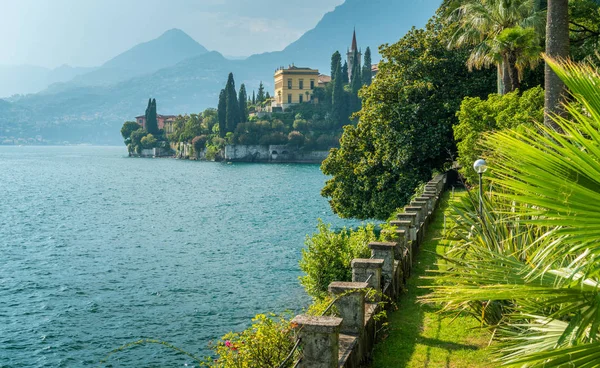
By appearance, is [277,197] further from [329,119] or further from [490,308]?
[329,119]

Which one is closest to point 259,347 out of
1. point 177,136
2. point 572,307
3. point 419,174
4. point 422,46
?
point 572,307

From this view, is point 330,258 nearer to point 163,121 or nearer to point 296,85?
point 296,85

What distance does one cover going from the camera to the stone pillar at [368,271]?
8.59 m

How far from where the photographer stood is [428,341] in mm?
8188

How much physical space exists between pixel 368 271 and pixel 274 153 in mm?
124876

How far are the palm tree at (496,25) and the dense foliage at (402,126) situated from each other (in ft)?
9.85

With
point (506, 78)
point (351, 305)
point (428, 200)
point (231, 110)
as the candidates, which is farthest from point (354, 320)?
point (231, 110)

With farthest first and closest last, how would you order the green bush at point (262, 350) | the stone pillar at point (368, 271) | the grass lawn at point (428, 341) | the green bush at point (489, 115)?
the green bush at point (489, 115) < the stone pillar at point (368, 271) < the grass lawn at point (428, 341) < the green bush at point (262, 350)

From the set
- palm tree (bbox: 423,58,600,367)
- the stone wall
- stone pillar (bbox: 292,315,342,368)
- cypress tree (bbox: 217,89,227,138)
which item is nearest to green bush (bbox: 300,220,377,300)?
stone pillar (bbox: 292,315,342,368)

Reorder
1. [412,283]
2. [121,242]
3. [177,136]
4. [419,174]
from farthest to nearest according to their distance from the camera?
[177,136]
[121,242]
[419,174]
[412,283]

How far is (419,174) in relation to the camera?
27.6m

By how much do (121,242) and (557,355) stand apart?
31.9 metres

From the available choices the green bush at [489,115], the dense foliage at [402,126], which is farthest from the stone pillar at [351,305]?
the dense foliage at [402,126]

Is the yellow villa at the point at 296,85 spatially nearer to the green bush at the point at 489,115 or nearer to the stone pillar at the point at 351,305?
the green bush at the point at 489,115
